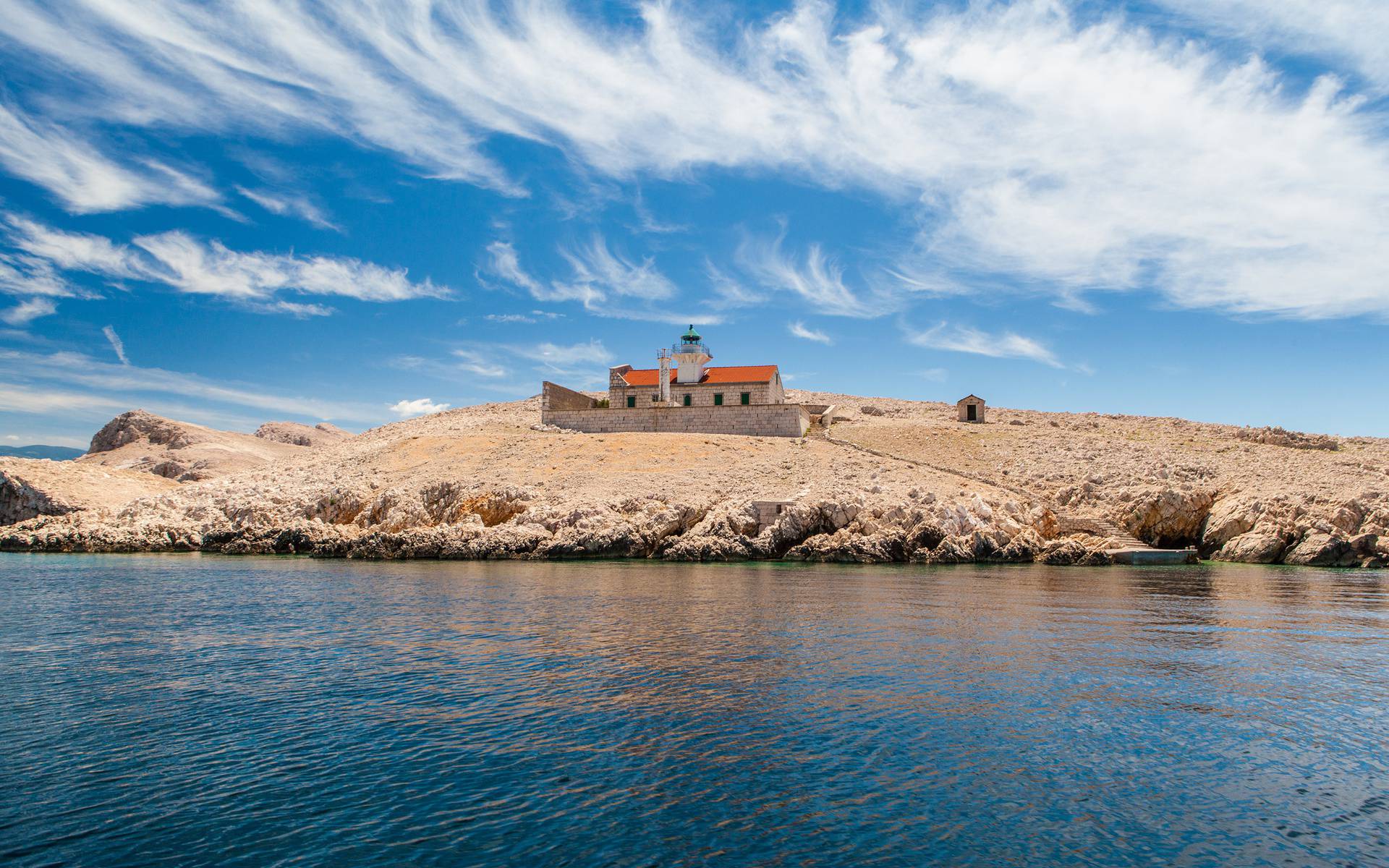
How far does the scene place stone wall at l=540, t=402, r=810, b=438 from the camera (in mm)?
57750

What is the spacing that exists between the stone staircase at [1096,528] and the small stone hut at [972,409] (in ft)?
82.7

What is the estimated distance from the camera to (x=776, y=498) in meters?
41.8

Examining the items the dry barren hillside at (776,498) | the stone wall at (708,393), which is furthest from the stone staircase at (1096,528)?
the stone wall at (708,393)

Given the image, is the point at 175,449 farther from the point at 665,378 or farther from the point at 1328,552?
the point at 1328,552

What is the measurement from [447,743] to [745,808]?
4122 mm

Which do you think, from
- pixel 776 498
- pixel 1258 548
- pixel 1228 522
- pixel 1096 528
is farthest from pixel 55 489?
pixel 1258 548

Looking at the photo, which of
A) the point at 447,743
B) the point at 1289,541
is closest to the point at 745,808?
the point at 447,743

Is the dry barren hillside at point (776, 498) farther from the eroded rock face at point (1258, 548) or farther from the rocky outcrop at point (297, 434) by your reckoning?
the rocky outcrop at point (297, 434)

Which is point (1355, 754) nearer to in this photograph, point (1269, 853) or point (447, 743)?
point (1269, 853)

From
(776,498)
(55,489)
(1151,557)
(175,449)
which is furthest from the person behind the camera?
(175,449)

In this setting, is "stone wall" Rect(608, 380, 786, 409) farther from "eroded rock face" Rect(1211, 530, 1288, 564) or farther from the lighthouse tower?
"eroded rock face" Rect(1211, 530, 1288, 564)

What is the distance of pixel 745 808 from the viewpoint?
8.55 metres

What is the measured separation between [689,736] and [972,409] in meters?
60.8

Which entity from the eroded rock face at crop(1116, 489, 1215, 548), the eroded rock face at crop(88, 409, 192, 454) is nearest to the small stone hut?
the eroded rock face at crop(1116, 489, 1215, 548)
